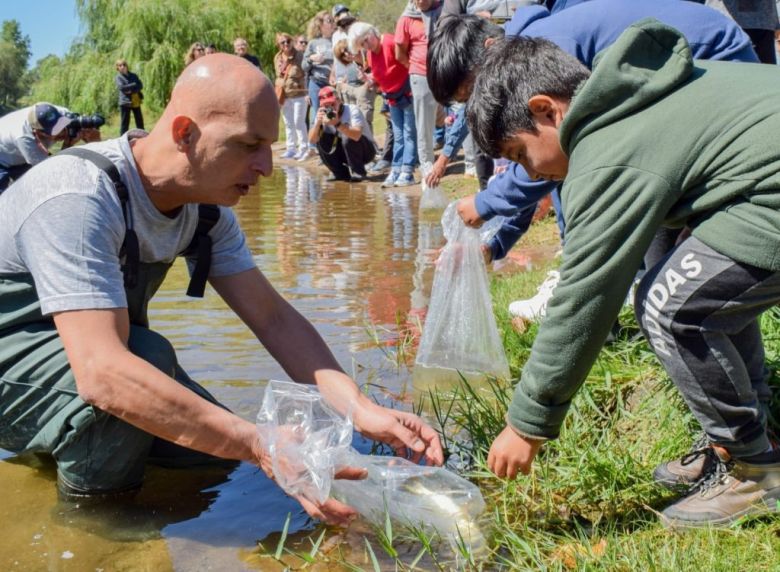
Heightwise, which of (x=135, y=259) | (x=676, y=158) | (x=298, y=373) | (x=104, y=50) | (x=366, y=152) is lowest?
(x=104, y=50)

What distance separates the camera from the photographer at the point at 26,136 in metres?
6.42

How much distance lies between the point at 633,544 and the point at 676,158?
936 mm

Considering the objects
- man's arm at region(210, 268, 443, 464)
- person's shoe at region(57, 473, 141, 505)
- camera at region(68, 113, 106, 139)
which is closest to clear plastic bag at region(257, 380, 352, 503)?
man's arm at region(210, 268, 443, 464)

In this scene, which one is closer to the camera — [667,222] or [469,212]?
[667,222]

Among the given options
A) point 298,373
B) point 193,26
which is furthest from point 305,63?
point 193,26

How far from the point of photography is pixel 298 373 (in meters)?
3.16

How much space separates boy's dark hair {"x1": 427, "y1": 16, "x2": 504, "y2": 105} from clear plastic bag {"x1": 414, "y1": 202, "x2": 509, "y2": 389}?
589 millimetres

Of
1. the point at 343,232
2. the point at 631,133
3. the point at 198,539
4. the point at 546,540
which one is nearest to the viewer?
the point at 631,133

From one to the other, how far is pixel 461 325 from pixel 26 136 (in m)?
4.07

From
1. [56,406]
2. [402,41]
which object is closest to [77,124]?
[402,41]

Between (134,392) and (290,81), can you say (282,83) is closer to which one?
(290,81)

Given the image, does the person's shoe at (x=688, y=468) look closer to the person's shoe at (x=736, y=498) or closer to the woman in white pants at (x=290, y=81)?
the person's shoe at (x=736, y=498)

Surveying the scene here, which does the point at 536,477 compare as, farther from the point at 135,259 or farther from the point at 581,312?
the point at 135,259

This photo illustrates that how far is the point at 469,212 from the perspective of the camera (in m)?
3.73
